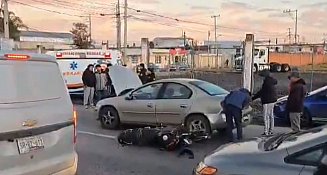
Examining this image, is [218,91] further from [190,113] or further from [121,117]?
[121,117]

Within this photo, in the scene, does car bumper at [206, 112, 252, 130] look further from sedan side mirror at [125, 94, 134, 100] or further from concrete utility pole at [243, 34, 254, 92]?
concrete utility pole at [243, 34, 254, 92]

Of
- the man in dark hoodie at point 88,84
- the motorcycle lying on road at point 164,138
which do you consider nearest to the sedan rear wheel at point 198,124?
the motorcycle lying on road at point 164,138

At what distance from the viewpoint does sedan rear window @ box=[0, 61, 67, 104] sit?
4.53m

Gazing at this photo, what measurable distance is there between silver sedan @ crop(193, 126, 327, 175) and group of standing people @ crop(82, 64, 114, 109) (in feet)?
43.8

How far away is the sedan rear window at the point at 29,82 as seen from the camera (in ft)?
14.9

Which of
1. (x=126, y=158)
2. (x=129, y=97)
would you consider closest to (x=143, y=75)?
(x=129, y=97)

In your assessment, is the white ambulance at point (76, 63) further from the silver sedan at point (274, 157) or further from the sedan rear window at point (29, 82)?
the silver sedan at point (274, 157)

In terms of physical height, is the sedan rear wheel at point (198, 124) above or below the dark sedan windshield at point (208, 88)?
below

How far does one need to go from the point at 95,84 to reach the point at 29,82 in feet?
43.3

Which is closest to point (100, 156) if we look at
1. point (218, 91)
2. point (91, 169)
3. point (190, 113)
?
point (91, 169)

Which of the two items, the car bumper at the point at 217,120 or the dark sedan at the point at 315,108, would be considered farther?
the dark sedan at the point at 315,108

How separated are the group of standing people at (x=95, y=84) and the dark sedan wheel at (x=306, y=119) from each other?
7584 millimetres

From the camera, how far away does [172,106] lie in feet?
37.5

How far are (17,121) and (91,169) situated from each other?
3556 millimetres
